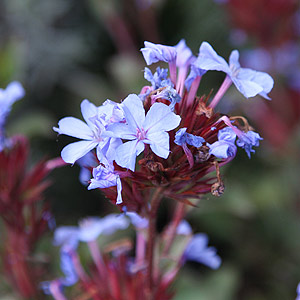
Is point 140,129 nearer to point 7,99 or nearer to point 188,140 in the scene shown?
point 188,140

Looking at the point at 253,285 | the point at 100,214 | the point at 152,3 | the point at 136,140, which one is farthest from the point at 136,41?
the point at 136,140

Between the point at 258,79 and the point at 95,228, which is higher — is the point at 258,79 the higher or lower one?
the higher one

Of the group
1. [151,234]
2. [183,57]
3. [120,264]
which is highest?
[183,57]

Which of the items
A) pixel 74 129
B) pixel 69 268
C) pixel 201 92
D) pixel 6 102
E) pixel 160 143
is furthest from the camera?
pixel 201 92

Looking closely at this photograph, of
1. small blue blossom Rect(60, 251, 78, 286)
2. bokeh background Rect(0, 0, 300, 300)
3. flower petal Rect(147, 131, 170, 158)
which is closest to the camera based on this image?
flower petal Rect(147, 131, 170, 158)

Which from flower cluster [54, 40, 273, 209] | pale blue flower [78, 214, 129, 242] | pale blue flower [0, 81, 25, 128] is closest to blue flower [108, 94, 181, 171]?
flower cluster [54, 40, 273, 209]

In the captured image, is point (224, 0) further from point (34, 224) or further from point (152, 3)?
point (34, 224)

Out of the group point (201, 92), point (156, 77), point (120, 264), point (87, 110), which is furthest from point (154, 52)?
point (201, 92)

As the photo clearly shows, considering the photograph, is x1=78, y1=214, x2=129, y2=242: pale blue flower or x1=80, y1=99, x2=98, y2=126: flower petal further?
x1=78, y1=214, x2=129, y2=242: pale blue flower

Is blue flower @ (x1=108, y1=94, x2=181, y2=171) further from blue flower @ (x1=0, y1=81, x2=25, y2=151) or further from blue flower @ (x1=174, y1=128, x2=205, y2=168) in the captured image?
blue flower @ (x1=0, y1=81, x2=25, y2=151)
